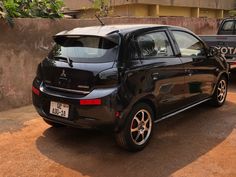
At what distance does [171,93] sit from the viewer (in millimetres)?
4980

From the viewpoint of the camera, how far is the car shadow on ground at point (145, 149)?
4105 mm

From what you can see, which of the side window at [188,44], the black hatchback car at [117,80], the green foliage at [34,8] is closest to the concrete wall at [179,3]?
the green foliage at [34,8]

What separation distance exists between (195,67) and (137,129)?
1696 mm

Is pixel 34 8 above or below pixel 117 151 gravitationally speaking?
above

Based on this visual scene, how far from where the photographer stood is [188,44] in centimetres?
565

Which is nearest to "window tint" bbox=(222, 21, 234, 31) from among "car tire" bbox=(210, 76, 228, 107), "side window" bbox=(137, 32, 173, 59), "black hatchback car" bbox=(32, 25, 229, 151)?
"car tire" bbox=(210, 76, 228, 107)

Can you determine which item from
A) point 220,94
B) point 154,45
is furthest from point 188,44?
point 220,94

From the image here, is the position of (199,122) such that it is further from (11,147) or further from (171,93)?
(11,147)

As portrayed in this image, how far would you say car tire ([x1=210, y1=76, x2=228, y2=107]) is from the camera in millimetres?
6398

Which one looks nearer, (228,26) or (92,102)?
(92,102)

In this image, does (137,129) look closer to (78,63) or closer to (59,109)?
(59,109)

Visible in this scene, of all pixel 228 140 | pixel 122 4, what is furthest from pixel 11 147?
pixel 122 4

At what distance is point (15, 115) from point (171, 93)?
2960 millimetres

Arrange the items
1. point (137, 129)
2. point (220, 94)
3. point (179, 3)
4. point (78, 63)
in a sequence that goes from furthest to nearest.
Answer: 1. point (179, 3)
2. point (220, 94)
3. point (137, 129)
4. point (78, 63)
